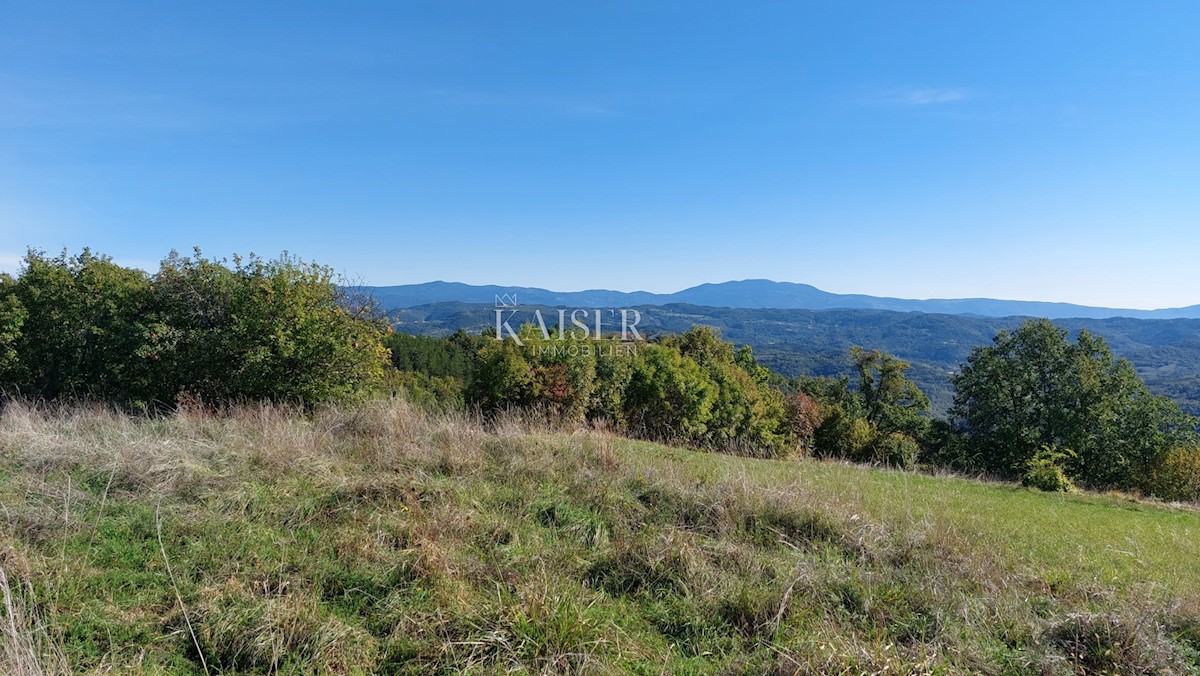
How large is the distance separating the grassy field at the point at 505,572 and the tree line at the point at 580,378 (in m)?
4.88

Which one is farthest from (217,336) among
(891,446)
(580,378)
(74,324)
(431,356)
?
(431,356)

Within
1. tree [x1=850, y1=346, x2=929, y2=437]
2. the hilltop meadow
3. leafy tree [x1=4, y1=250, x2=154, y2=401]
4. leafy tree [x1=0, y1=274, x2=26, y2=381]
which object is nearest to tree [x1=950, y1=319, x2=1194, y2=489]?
tree [x1=850, y1=346, x2=929, y2=437]

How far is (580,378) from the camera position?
19.4m

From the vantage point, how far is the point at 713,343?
117 feet

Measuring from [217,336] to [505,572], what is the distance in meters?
11.5

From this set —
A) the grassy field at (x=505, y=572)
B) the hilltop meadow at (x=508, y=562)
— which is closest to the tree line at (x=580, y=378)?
the hilltop meadow at (x=508, y=562)

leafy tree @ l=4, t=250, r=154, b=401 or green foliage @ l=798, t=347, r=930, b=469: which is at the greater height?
leafy tree @ l=4, t=250, r=154, b=401

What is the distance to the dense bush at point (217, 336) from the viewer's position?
12.2 m

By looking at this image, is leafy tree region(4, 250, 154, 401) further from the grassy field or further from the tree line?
the grassy field

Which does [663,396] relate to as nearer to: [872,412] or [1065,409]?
[1065,409]

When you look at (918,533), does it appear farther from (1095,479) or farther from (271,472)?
(1095,479)

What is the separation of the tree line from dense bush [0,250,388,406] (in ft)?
0.15

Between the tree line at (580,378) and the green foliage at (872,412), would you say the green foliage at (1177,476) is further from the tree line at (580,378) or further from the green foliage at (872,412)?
the green foliage at (872,412)

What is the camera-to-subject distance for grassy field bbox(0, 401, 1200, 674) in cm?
319
